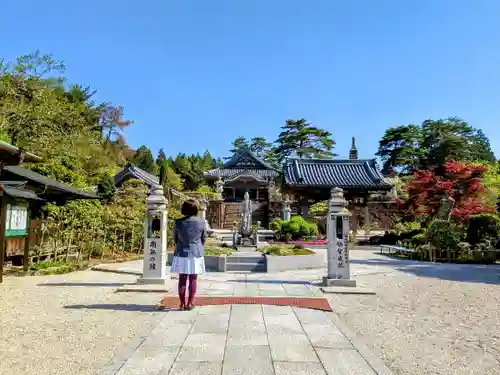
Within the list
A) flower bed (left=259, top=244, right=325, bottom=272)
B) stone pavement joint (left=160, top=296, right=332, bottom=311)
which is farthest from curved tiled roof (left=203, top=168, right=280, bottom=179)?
stone pavement joint (left=160, top=296, right=332, bottom=311)

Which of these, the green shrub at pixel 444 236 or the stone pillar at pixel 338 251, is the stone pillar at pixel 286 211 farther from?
the stone pillar at pixel 338 251

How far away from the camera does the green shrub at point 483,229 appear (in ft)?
50.3

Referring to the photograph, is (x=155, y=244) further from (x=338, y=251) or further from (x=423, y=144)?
(x=423, y=144)

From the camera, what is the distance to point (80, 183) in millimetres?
20531

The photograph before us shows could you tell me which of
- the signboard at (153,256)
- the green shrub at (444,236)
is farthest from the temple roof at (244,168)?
the signboard at (153,256)

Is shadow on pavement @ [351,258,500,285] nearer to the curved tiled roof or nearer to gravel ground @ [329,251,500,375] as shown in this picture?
gravel ground @ [329,251,500,375]

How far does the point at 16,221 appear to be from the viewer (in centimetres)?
974

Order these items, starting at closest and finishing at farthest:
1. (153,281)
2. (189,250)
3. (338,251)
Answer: (189,250) → (153,281) → (338,251)

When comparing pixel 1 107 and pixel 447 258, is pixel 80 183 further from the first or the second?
pixel 447 258

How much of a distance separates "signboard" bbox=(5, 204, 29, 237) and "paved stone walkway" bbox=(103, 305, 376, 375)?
6.03m

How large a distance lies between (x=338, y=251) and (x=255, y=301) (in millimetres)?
2734

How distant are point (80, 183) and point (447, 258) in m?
18.3

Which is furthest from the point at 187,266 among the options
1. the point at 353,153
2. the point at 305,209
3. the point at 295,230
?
the point at 353,153

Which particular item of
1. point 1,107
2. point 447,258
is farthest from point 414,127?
point 1,107
